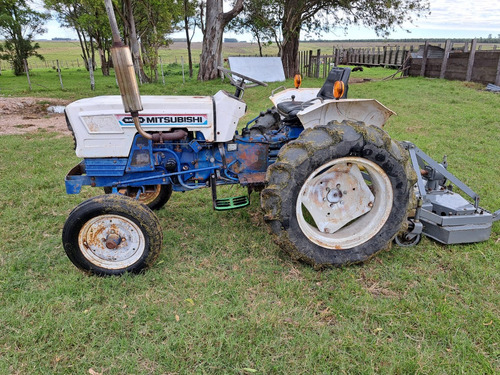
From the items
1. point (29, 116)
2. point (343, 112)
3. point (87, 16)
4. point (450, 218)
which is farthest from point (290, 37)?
point (450, 218)

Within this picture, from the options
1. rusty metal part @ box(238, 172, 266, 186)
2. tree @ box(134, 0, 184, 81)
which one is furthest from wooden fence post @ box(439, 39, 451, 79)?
rusty metal part @ box(238, 172, 266, 186)

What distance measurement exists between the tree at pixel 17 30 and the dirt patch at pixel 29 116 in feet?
53.9

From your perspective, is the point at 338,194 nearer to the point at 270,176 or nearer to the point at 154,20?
the point at 270,176

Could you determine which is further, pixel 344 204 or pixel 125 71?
pixel 344 204

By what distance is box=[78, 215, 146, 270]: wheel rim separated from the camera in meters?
2.83

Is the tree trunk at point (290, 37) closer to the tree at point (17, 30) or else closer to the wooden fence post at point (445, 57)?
the wooden fence post at point (445, 57)

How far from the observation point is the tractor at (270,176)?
110 inches

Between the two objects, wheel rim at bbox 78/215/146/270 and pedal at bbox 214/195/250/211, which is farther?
pedal at bbox 214/195/250/211

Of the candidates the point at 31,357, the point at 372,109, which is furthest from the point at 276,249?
the point at 31,357

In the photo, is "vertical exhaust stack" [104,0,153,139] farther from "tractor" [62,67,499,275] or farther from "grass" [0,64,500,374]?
"grass" [0,64,500,374]

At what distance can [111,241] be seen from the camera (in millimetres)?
2822

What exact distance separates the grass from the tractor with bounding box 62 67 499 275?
23 centimetres

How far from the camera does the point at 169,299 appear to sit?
8.79 ft

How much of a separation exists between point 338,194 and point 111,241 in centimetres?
196
